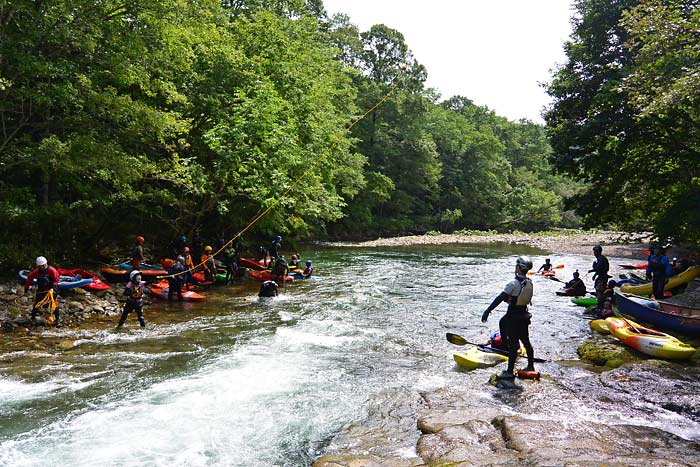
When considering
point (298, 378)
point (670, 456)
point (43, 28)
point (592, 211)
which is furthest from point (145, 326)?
point (592, 211)

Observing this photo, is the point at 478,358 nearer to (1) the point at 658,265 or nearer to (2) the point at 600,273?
(2) the point at 600,273

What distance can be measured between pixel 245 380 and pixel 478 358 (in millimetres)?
3965

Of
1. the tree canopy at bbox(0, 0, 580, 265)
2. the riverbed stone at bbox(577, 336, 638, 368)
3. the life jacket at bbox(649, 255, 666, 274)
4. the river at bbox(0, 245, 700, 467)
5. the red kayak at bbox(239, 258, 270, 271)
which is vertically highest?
the tree canopy at bbox(0, 0, 580, 265)

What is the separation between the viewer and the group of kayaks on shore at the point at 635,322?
8.66m

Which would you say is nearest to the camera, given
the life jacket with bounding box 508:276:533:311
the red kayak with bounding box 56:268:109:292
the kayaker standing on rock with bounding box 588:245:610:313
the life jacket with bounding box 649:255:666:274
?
the life jacket with bounding box 508:276:533:311

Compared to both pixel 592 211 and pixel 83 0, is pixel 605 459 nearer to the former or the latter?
pixel 83 0

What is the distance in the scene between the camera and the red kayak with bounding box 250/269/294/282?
57.3ft

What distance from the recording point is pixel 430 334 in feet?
36.2

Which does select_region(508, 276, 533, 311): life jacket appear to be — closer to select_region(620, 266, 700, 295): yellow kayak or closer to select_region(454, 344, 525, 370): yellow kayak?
select_region(454, 344, 525, 370): yellow kayak

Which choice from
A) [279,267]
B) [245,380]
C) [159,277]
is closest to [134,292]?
[245,380]

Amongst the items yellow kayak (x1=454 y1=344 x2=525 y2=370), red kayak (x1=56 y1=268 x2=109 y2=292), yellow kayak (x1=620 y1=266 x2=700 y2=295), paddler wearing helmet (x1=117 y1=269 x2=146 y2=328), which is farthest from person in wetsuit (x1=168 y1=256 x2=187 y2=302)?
yellow kayak (x1=620 y1=266 x2=700 y2=295)

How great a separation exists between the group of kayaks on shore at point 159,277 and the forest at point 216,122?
5.37 feet

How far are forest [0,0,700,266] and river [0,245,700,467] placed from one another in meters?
4.33

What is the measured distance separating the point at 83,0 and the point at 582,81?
596 inches
